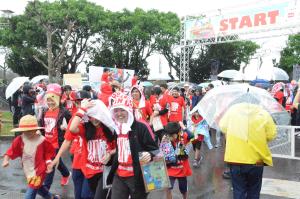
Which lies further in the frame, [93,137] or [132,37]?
[132,37]

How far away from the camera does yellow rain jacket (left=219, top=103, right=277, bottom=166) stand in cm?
473

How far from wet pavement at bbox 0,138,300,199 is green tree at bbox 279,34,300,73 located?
49.2m

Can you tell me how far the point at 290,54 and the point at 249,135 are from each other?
2277 inches

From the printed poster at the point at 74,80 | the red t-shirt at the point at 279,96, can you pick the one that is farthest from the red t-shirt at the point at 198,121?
the printed poster at the point at 74,80

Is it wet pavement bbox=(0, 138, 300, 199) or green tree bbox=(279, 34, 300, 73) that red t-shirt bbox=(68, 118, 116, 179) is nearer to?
wet pavement bbox=(0, 138, 300, 199)

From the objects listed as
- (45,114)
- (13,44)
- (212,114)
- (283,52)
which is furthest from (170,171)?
(283,52)

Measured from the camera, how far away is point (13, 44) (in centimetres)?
3559

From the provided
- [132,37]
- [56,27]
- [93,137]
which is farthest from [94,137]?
[132,37]

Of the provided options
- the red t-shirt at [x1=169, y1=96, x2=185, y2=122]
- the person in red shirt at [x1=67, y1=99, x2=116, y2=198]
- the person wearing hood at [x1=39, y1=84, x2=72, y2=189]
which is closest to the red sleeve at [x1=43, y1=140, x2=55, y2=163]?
the person in red shirt at [x1=67, y1=99, x2=116, y2=198]

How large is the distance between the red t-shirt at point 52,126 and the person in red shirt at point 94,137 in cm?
175

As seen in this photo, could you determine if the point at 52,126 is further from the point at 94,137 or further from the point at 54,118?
the point at 94,137

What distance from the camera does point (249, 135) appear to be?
473 centimetres

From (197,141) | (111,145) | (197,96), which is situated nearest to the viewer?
(111,145)

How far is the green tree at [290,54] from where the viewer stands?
56.4 m
